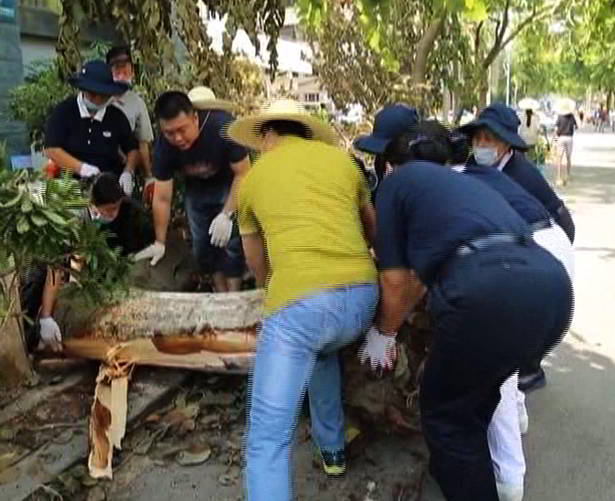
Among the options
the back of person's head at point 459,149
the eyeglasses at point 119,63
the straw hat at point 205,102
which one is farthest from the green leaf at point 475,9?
the eyeglasses at point 119,63

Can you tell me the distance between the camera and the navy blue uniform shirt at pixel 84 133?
15.6ft

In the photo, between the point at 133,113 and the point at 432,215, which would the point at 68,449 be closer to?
the point at 432,215

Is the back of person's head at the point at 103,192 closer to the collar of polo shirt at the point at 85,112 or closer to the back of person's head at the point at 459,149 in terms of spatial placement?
the collar of polo shirt at the point at 85,112

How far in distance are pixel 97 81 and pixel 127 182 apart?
26.4 inches

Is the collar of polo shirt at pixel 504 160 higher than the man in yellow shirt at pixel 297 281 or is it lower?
higher

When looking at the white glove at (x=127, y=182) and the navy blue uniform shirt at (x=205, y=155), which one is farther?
the white glove at (x=127, y=182)

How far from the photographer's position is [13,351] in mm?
3695

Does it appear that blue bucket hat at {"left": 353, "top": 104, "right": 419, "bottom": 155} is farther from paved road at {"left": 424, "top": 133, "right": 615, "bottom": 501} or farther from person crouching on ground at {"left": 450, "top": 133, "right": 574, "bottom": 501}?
paved road at {"left": 424, "top": 133, "right": 615, "bottom": 501}

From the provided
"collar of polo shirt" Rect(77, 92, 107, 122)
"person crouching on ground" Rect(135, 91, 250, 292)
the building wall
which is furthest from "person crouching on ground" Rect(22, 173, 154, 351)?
the building wall

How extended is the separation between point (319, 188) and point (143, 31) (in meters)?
3.08

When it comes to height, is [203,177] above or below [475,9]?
below

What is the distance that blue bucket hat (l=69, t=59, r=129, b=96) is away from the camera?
462 centimetres

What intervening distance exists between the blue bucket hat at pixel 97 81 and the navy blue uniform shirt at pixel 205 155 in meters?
0.60

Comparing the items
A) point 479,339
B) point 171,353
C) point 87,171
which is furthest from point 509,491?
point 87,171
